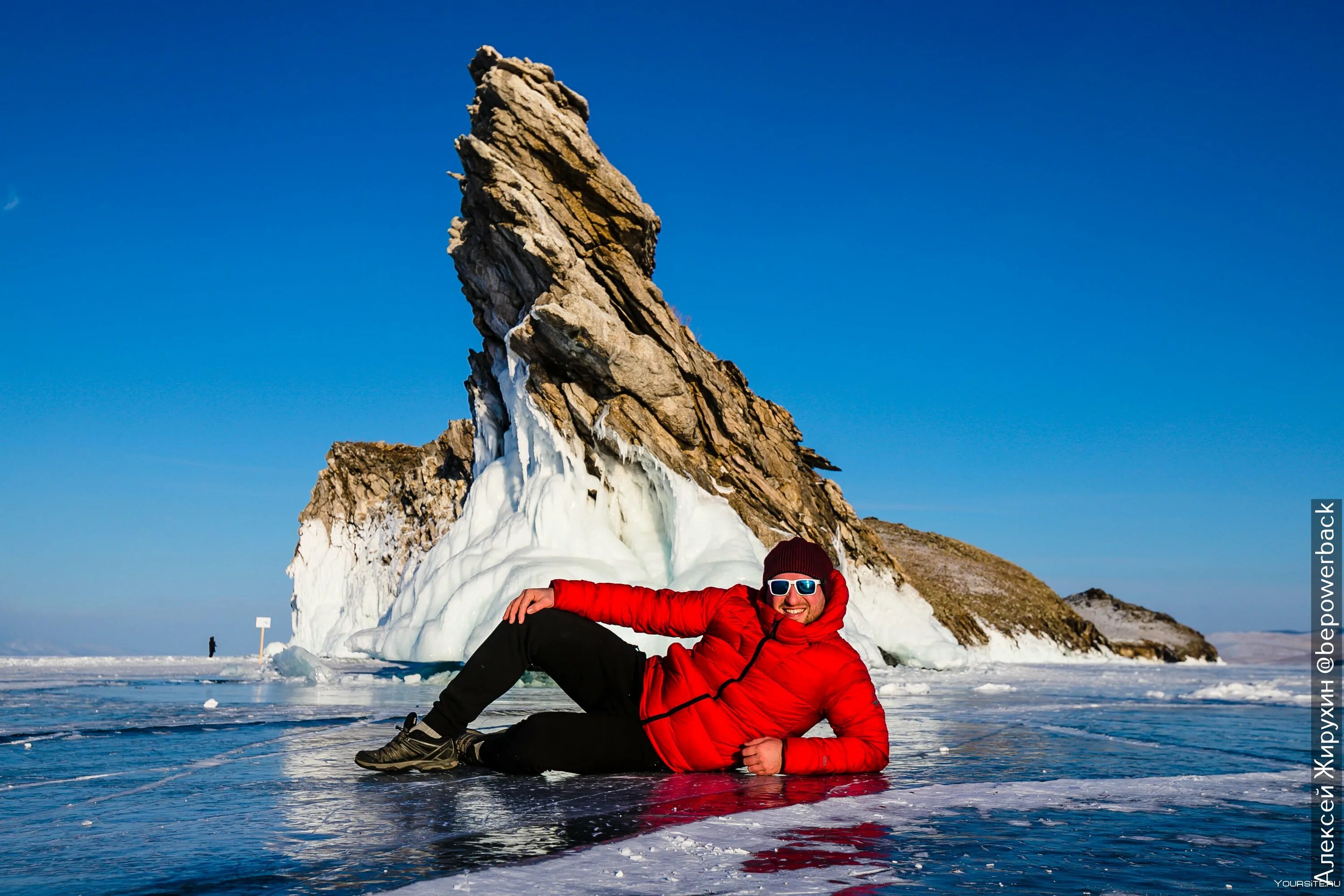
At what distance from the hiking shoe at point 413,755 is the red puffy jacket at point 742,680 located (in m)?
0.79

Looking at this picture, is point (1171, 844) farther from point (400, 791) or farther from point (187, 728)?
point (187, 728)

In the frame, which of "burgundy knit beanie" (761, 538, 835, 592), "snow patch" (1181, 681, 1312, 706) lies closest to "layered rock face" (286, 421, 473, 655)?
"snow patch" (1181, 681, 1312, 706)

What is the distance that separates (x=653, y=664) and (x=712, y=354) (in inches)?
633

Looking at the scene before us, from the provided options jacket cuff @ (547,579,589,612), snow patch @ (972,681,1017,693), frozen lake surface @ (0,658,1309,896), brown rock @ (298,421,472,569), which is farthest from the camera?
brown rock @ (298,421,472,569)

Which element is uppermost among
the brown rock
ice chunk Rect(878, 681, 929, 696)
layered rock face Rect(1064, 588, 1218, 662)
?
the brown rock

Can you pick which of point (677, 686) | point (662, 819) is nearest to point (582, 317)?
point (677, 686)

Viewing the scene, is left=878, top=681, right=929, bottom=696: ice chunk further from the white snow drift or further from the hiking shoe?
the hiking shoe

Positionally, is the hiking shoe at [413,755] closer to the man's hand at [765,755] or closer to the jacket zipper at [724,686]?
the jacket zipper at [724,686]

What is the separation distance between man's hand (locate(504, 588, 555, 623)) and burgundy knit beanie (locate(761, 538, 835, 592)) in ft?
2.95

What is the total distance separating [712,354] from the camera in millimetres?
19625

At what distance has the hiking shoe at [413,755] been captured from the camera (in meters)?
3.87

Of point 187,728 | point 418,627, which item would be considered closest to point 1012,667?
point 418,627

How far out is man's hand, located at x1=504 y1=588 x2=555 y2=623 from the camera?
376 cm

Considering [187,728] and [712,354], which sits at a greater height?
[712,354]
